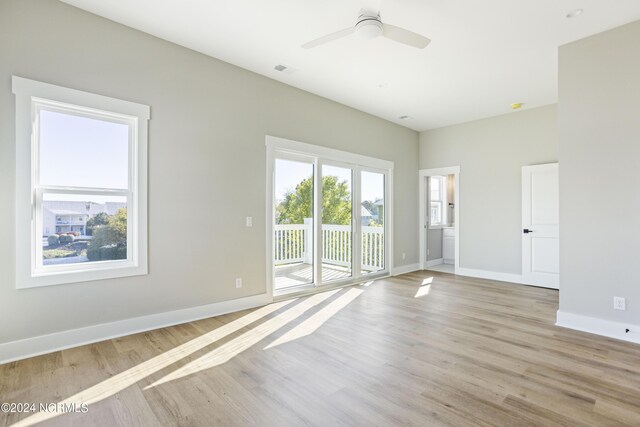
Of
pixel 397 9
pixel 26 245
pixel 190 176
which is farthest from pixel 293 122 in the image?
pixel 26 245

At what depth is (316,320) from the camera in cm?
362

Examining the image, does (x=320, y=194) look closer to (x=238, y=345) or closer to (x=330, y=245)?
(x=330, y=245)

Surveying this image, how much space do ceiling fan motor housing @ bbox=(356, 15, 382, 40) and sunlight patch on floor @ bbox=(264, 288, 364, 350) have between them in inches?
112

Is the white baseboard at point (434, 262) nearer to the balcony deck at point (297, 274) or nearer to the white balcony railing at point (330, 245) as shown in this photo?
the white balcony railing at point (330, 245)

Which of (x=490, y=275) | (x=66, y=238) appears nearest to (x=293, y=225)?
(x=66, y=238)

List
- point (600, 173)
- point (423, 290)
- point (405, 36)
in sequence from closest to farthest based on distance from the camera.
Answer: point (405, 36)
point (600, 173)
point (423, 290)

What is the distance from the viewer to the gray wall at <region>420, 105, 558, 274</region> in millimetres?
5508

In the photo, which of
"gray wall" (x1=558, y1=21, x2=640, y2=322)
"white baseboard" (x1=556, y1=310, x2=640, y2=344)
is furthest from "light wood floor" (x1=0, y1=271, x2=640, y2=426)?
"gray wall" (x1=558, y1=21, x2=640, y2=322)

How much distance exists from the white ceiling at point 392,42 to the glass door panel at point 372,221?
1694mm

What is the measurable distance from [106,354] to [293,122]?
3.51 metres

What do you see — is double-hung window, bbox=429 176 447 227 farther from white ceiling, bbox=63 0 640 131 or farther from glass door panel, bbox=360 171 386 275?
white ceiling, bbox=63 0 640 131

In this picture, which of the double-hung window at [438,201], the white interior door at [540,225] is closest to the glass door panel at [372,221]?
the double-hung window at [438,201]

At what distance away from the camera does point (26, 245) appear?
2650mm

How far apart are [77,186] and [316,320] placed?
2800 millimetres
